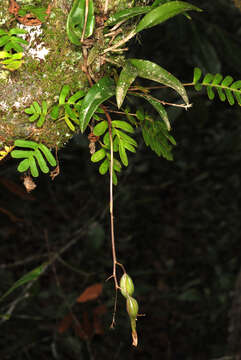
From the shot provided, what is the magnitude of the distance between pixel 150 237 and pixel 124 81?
90.7 inches

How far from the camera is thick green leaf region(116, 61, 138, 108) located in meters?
0.64

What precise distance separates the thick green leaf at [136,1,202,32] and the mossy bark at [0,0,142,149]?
0.32ft

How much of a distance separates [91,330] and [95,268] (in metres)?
0.60

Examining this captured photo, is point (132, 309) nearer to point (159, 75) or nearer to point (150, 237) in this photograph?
point (159, 75)

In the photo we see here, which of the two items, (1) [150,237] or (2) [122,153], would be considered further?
(1) [150,237]

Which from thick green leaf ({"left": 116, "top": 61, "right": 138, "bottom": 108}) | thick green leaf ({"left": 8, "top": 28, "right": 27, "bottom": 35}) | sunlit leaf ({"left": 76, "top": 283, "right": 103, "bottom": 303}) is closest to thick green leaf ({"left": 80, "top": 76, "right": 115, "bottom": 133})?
thick green leaf ({"left": 116, "top": 61, "right": 138, "bottom": 108})

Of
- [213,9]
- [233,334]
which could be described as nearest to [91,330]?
[233,334]

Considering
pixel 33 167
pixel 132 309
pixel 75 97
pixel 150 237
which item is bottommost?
pixel 132 309

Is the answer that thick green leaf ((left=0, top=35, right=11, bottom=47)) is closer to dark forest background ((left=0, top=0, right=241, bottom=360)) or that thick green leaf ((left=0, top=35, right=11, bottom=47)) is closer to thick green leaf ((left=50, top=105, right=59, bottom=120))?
thick green leaf ((left=50, top=105, right=59, bottom=120))

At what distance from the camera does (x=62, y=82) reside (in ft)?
2.35

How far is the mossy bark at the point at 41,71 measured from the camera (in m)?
0.70

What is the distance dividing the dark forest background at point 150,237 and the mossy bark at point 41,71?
0.77 metres

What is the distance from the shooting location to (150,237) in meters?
2.86

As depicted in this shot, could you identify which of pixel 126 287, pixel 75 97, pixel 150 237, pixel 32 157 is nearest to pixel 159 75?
pixel 75 97
